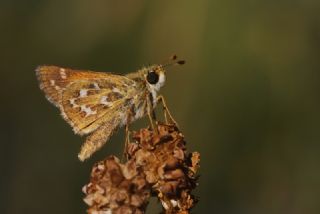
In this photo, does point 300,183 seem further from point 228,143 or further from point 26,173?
point 26,173

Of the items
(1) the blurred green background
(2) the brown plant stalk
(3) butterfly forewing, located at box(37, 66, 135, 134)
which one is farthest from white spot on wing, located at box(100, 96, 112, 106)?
(1) the blurred green background

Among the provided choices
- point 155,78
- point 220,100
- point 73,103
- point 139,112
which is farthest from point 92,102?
point 220,100

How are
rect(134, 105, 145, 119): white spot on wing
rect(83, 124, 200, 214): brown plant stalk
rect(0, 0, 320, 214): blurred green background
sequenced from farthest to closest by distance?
1. rect(0, 0, 320, 214): blurred green background
2. rect(134, 105, 145, 119): white spot on wing
3. rect(83, 124, 200, 214): brown plant stalk

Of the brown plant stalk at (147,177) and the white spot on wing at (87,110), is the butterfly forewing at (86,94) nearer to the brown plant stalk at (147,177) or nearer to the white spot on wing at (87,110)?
the white spot on wing at (87,110)

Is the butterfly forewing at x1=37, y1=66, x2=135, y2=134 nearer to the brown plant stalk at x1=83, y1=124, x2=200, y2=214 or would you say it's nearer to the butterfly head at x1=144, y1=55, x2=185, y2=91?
the butterfly head at x1=144, y1=55, x2=185, y2=91

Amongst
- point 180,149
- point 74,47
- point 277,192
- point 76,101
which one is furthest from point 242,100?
point 180,149

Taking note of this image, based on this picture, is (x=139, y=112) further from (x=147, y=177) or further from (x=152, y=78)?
(x=147, y=177)
